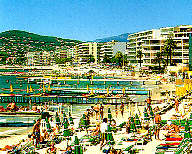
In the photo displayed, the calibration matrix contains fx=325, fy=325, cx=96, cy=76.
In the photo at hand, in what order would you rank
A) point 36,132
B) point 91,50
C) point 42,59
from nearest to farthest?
point 36,132, point 91,50, point 42,59

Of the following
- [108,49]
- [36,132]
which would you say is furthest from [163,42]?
[36,132]

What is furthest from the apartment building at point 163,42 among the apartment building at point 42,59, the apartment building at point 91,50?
the apartment building at point 42,59

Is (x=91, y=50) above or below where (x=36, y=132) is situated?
above

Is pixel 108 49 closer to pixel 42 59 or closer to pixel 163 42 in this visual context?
pixel 163 42

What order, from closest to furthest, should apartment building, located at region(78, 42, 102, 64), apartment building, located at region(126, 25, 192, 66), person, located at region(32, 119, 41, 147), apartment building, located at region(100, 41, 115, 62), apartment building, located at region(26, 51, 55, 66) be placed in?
person, located at region(32, 119, 41, 147)
apartment building, located at region(126, 25, 192, 66)
apartment building, located at region(100, 41, 115, 62)
apartment building, located at region(78, 42, 102, 64)
apartment building, located at region(26, 51, 55, 66)

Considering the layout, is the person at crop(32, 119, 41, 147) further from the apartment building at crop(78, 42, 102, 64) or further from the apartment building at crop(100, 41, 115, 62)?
the apartment building at crop(78, 42, 102, 64)

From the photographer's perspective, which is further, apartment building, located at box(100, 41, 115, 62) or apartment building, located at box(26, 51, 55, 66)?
apartment building, located at box(26, 51, 55, 66)

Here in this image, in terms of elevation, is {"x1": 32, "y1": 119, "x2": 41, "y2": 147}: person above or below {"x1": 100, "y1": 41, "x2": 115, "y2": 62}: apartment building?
below

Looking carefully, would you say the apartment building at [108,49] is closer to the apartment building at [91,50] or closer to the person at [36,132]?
the apartment building at [91,50]

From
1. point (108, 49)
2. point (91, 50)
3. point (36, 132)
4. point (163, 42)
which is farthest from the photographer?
point (91, 50)

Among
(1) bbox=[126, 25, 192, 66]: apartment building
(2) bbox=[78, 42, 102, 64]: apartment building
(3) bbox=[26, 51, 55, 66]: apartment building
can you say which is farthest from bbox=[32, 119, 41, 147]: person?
(3) bbox=[26, 51, 55, 66]: apartment building

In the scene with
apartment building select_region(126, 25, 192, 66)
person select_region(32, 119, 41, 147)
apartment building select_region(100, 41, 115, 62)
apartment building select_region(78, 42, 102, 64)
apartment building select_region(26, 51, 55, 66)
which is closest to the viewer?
person select_region(32, 119, 41, 147)

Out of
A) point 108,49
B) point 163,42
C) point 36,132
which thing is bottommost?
point 36,132

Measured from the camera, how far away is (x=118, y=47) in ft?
448
